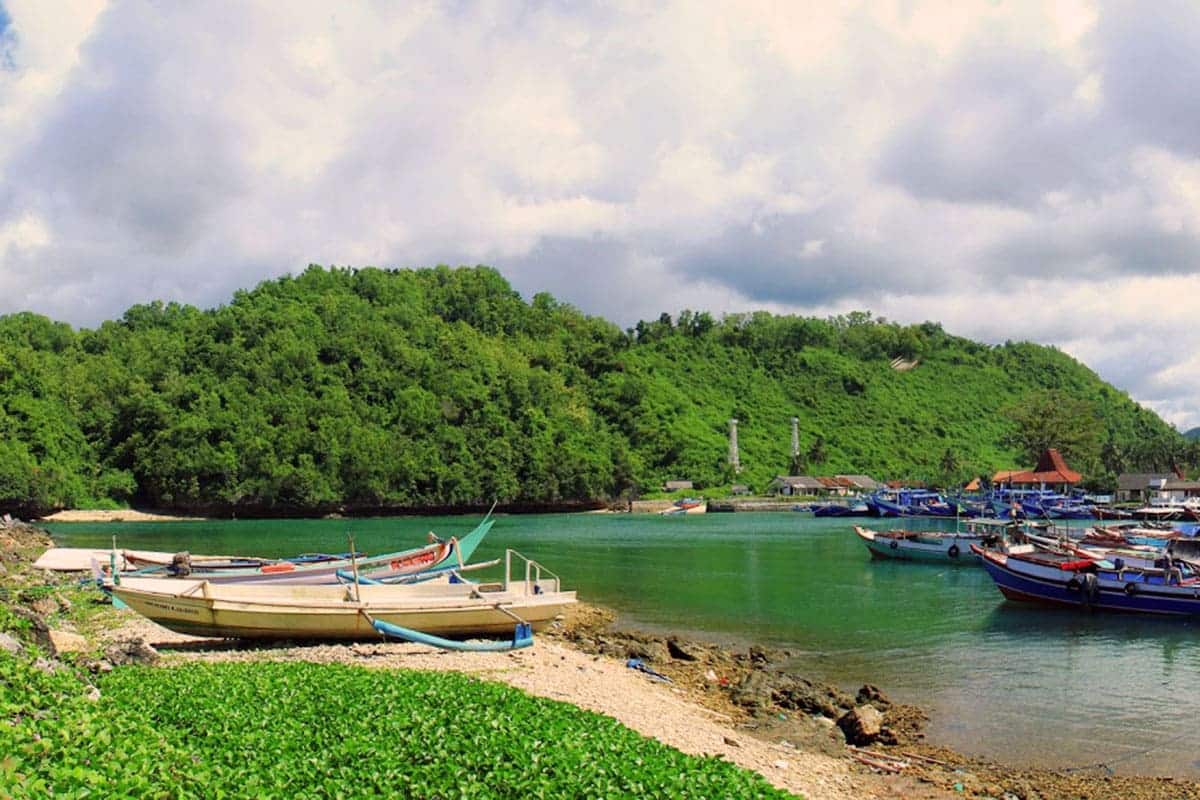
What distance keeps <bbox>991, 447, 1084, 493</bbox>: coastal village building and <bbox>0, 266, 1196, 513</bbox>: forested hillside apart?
13267mm

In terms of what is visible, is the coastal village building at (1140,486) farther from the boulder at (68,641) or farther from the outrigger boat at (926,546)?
the boulder at (68,641)

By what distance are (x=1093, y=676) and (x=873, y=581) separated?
17.5 meters

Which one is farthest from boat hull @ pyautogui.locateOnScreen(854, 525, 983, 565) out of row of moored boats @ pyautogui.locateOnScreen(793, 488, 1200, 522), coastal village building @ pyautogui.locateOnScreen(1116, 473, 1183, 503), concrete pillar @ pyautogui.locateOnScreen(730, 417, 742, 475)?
concrete pillar @ pyautogui.locateOnScreen(730, 417, 742, 475)

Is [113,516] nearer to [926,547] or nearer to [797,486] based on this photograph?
[926,547]

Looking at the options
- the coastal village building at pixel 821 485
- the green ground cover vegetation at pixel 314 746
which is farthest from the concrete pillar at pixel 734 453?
the green ground cover vegetation at pixel 314 746

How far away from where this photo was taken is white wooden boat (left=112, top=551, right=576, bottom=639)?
63.3 feet

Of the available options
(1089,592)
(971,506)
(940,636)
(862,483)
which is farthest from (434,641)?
Answer: (862,483)

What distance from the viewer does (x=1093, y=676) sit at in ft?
69.7

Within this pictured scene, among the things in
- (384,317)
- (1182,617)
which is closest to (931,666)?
(1182,617)

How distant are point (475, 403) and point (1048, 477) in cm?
7295

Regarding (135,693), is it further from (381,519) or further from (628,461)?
(628,461)

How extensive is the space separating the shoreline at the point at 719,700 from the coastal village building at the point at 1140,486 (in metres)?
100

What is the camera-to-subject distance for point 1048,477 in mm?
114625

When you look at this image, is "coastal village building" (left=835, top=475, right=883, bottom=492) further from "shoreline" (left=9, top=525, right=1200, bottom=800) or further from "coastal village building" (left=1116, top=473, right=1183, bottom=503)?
"shoreline" (left=9, top=525, right=1200, bottom=800)
